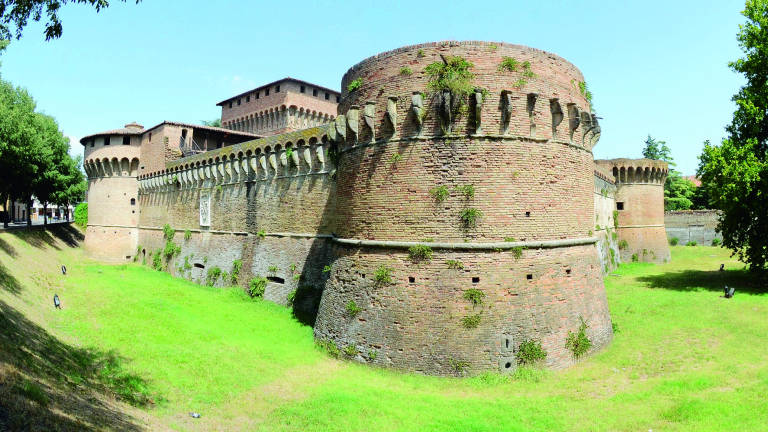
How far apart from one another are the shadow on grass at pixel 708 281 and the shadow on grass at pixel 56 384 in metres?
25.5

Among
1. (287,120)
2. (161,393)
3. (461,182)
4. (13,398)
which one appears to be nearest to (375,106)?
(461,182)

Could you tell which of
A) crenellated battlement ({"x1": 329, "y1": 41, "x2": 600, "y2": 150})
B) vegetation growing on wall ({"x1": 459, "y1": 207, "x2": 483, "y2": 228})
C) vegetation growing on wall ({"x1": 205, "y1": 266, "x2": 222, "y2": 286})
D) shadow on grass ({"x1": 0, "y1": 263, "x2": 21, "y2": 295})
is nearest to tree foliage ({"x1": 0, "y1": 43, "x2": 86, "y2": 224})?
shadow on grass ({"x1": 0, "y1": 263, "x2": 21, "y2": 295})

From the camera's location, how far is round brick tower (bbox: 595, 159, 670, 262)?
38719mm

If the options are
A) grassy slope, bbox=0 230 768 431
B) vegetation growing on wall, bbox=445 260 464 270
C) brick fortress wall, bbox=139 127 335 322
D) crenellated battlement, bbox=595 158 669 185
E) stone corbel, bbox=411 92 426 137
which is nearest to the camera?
grassy slope, bbox=0 230 768 431

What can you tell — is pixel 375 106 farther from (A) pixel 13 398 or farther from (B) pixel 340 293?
(A) pixel 13 398

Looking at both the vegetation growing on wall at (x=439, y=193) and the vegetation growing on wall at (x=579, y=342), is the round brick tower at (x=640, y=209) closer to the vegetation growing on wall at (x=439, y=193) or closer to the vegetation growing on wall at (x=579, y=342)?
the vegetation growing on wall at (x=579, y=342)

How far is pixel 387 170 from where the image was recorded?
585 inches

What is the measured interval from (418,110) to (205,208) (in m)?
19.7

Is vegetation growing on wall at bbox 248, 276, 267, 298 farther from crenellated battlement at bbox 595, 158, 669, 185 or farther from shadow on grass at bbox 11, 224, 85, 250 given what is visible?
crenellated battlement at bbox 595, 158, 669, 185

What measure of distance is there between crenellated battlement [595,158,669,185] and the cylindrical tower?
131ft

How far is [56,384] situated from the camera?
938 cm

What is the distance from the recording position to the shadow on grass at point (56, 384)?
23.5 feet

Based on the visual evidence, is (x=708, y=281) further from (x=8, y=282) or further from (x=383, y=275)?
(x=8, y=282)

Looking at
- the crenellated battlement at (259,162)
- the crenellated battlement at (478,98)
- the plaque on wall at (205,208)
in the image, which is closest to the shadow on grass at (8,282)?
the plaque on wall at (205,208)
